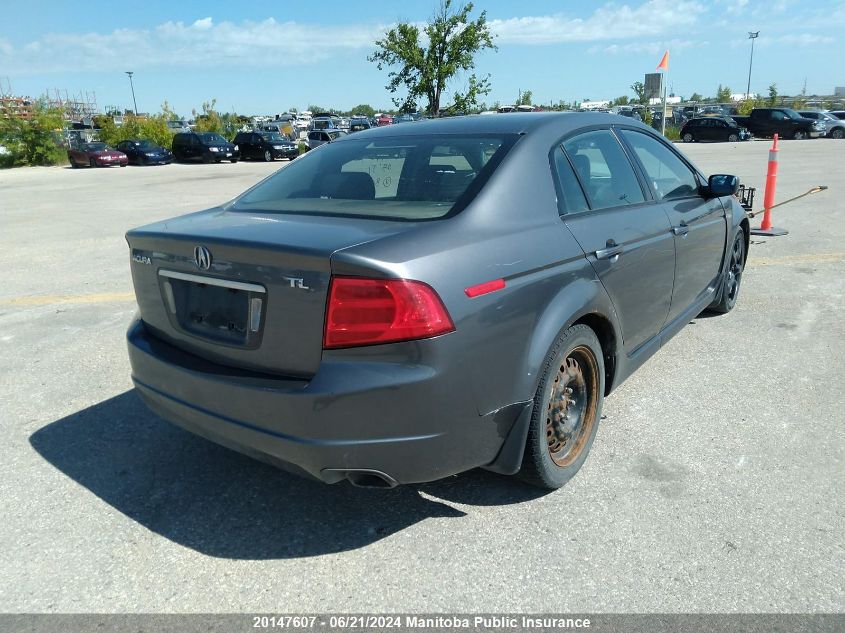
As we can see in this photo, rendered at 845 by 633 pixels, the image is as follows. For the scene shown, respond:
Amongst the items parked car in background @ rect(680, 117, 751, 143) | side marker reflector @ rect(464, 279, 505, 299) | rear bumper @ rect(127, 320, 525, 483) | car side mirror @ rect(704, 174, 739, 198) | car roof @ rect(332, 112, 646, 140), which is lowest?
parked car in background @ rect(680, 117, 751, 143)

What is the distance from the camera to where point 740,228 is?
18.3 feet

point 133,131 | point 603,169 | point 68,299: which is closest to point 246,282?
point 603,169

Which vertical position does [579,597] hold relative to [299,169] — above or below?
below

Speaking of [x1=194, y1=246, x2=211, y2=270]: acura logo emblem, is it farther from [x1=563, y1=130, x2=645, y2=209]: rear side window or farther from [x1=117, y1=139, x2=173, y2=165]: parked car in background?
[x1=117, y1=139, x2=173, y2=165]: parked car in background

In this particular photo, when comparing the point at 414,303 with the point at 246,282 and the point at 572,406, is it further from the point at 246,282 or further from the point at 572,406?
the point at 572,406

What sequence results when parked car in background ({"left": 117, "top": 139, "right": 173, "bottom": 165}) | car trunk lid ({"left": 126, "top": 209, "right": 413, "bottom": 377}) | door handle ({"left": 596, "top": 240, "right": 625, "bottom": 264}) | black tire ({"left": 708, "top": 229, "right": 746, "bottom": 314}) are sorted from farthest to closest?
parked car in background ({"left": 117, "top": 139, "right": 173, "bottom": 165}) → black tire ({"left": 708, "top": 229, "right": 746, "bottom": 314}) → door handle ({"left": 596, "top": 240, "right": 625, "bottom": 264}) → car trunk lid ({"left": 126, "top": 209, "right": 413, "bottom": 377})

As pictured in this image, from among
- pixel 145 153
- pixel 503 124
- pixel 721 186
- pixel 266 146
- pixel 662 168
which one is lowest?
pixel 145 153

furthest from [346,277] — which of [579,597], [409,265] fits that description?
[579,597]

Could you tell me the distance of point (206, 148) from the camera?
3391cm

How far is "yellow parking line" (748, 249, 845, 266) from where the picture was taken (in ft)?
24.6

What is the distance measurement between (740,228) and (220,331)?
4535mm

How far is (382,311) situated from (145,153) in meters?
36.3

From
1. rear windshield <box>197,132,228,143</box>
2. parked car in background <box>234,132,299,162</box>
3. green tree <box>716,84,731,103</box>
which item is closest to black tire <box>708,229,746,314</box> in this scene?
parked car in background <box>234,132,299,162</box>

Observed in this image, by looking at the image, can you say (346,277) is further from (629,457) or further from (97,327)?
(97,327)
